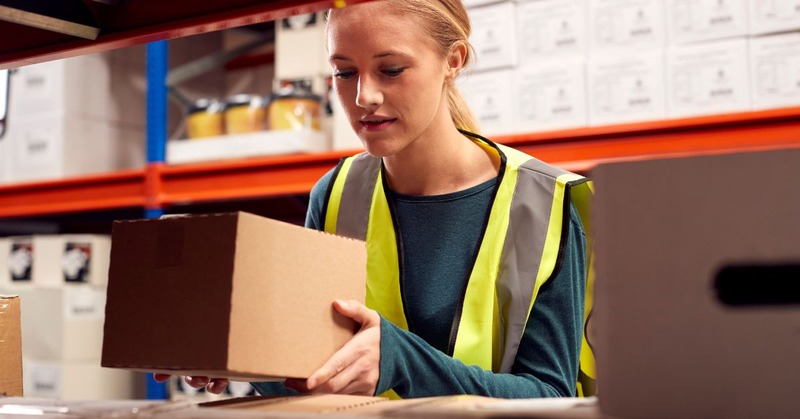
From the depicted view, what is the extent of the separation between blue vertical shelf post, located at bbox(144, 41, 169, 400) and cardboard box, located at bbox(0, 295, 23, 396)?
62.2 inches

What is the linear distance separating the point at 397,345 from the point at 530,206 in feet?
1.43

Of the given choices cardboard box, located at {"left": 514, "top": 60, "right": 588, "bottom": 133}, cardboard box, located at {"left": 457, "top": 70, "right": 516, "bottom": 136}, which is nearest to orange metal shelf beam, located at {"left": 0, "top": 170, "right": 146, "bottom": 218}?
cardboard box, located at {"left": 457, "top": 70, "right": 516, "bottom": 136}

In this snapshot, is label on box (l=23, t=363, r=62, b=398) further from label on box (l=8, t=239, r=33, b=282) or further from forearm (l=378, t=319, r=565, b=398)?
forearm (l=378, t=319, r=565, b=398)

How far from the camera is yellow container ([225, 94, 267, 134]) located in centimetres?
251

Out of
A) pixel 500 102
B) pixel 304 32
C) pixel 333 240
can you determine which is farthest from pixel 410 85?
pixel 304 32

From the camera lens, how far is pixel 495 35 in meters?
2.15

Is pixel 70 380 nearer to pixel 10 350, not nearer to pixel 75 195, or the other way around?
pixel 75 195

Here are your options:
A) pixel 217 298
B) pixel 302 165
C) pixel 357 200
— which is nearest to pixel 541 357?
pixel 357 200

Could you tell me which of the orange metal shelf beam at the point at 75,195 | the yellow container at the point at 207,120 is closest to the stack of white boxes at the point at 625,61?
the yellow container at the point at 207,120

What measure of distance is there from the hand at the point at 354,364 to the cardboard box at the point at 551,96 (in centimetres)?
125

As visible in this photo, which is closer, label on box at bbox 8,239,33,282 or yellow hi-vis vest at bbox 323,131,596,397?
yellow hi-vis vest at bbox 323,131,596,397

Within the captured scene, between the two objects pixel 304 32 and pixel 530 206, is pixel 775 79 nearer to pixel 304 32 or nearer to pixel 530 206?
pixel 530 206

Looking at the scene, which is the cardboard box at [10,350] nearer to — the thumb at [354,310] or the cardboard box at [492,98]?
the thumb at [354,310]

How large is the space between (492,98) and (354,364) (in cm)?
135
